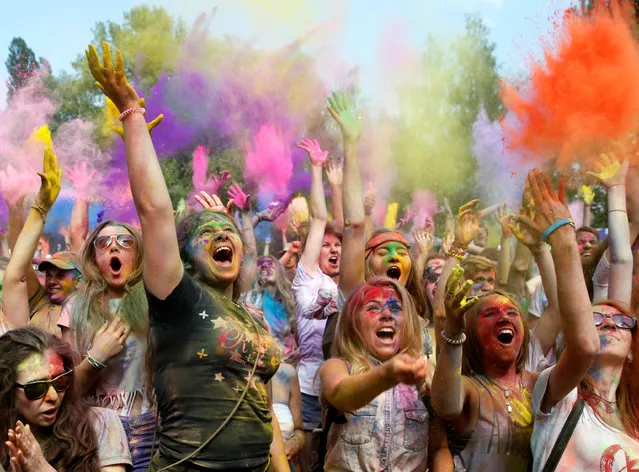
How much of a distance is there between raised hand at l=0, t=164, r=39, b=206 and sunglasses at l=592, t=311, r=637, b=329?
5.25m

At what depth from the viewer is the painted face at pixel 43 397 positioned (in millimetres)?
3377

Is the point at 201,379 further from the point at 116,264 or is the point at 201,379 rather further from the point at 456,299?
the point at 116,264

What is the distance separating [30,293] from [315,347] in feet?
6.32

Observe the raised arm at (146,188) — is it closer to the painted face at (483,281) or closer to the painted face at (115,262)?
the painted face at (115,262)

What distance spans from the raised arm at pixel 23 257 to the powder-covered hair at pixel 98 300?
0.91 feet

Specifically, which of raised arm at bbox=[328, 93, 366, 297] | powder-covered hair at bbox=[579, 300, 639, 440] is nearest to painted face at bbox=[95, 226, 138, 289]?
raised arm at bbox=[328, 93, 366, 297]

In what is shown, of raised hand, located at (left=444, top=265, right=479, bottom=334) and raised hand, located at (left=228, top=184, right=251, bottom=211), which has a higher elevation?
raised hand, located at (left=228, top=184, right=251, bottom=211)

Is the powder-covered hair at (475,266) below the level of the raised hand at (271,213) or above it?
below

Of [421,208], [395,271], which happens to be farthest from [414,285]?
[421,208]

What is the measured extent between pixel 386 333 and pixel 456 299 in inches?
27.3

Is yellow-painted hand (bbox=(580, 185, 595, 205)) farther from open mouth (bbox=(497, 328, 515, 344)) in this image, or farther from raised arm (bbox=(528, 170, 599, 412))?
raised arm (bbox=(528, 170, 599, 412))

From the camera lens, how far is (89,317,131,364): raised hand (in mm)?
4051

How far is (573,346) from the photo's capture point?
3418 mm

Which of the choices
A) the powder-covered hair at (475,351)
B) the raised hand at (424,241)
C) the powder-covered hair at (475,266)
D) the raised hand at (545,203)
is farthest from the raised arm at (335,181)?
the raised hand at (545,203)
